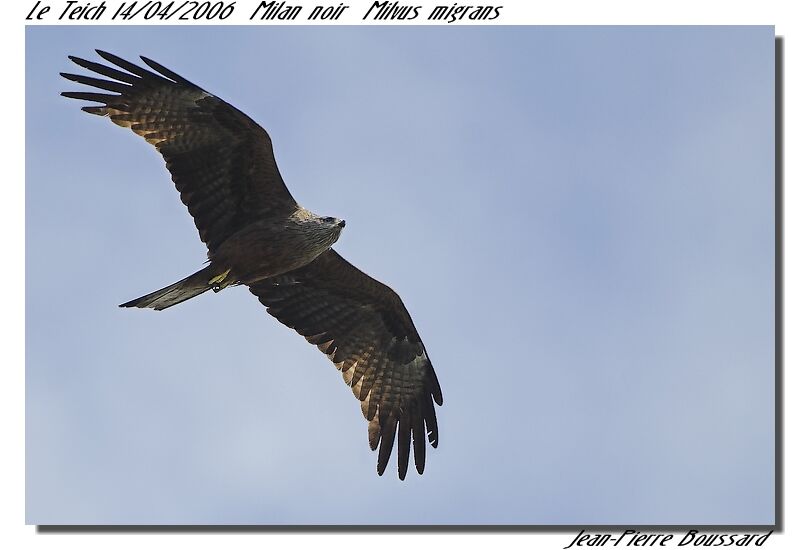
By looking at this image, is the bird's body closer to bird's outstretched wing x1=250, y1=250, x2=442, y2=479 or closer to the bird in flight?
the bird in flight

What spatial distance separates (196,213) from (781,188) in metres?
5.38

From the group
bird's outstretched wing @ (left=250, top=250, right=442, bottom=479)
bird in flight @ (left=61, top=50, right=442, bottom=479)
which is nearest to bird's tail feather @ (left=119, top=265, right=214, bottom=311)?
bird in flight @ (left=61, top=50, right=442, bottom=479)

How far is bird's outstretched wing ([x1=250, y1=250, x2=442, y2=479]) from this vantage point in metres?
12.1

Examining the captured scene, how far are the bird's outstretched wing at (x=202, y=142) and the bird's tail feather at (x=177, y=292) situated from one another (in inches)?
13.3

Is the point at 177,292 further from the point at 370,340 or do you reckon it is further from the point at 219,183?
the point at 370,340

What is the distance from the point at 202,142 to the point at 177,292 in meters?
1.43

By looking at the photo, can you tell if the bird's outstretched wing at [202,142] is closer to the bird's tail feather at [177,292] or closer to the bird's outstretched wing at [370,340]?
the bird's tail feather at [177,292]

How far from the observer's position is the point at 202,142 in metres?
11.1

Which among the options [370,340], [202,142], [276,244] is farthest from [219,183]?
[370,340]

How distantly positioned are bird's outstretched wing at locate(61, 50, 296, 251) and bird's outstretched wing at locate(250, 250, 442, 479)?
99 cm

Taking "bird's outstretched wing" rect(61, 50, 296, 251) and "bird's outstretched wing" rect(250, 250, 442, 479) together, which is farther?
"bird's outstretched wing" rect(250, 250, 442, 479)
